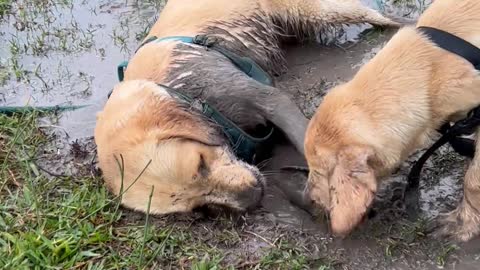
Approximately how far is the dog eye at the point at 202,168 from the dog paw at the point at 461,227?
4.01ft

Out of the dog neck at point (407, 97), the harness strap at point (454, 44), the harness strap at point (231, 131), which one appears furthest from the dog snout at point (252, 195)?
the harness strap at point (454, 44)

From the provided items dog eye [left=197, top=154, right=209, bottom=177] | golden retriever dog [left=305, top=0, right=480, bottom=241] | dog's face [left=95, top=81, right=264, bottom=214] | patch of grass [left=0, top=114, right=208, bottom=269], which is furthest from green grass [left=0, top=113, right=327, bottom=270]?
golden retriever dog [left=305, top=0, right=480, bottom=241]

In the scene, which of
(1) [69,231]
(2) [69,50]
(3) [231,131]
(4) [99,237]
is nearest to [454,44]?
(3) [231,131]

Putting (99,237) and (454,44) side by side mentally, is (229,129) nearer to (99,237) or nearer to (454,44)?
(99,237)

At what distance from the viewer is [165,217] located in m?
4.52

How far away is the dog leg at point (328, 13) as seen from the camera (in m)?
6.14

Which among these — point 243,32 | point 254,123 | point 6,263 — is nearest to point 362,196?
point 254,123

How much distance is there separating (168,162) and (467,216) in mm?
1571

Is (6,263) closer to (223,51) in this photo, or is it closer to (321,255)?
(321,255)

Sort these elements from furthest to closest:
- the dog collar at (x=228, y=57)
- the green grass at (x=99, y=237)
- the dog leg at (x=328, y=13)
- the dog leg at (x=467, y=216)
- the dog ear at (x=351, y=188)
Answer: the dog leg at (x=328, y=13) < the dog collar at (x=228, y=57) < the green grass at (x=99, y=237) < the dog leg at (x=467, y=216) < the dog ear at (x=351, y=188)

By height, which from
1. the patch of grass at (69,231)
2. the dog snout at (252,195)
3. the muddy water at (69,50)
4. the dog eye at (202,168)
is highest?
the dog eye at (202,168)

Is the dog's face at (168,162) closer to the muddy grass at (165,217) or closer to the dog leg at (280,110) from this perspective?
the muddy grass at (165,217)

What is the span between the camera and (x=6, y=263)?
4.16m

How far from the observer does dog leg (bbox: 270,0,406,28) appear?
6.14 metres
